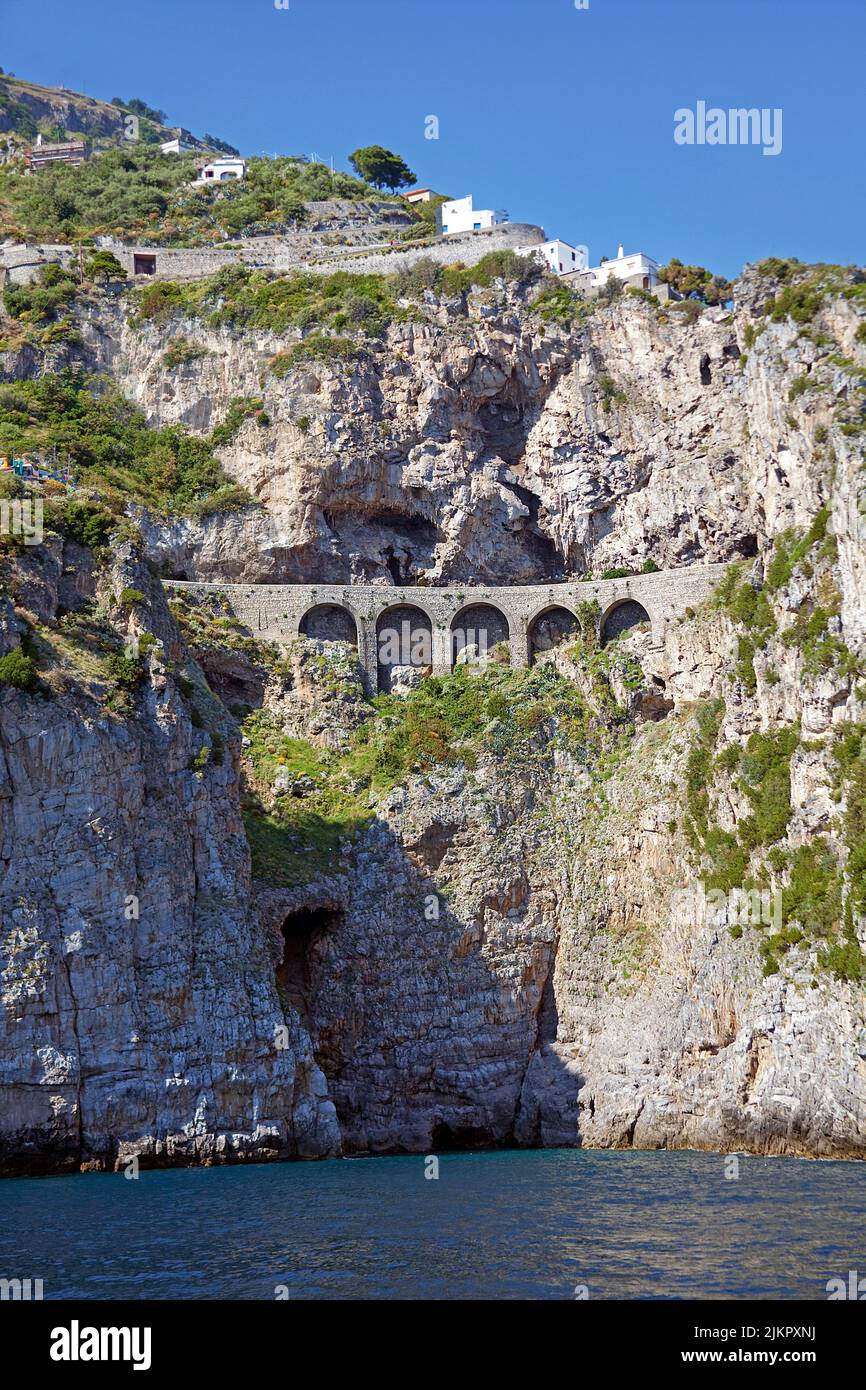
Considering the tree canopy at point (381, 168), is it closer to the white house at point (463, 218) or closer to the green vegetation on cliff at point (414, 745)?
the white house at point (463, 218)

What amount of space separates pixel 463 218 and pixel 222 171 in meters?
25.0

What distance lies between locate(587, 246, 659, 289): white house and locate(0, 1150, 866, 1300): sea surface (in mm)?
39412

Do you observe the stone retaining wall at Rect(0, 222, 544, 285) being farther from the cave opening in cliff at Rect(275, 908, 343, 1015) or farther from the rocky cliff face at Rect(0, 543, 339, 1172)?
the cave opening in cliff at Rect(275, 908, 343, 1015)

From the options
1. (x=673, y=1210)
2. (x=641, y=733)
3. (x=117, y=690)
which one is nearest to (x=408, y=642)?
(x=641, y=733)

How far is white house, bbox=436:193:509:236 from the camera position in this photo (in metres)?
75.9

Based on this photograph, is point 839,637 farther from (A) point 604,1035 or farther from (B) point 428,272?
(B) point 428,272

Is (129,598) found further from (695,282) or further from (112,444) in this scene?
(695,282)

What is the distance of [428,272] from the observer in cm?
6731

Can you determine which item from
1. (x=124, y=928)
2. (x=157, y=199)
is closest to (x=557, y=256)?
(x=157, y=199)

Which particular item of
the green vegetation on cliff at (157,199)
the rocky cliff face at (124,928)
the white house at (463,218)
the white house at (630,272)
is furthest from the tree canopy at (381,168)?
→ the rocky cliff face at (124,928)

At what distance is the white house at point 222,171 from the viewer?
3730 inches

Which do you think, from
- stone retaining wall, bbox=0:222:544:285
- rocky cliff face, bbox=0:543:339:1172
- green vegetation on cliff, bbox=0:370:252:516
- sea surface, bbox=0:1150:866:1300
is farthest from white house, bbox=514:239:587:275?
sea surface, bbox=0:1150:866:1300

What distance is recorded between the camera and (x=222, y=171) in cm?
9619

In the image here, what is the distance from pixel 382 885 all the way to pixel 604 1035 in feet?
29.3
